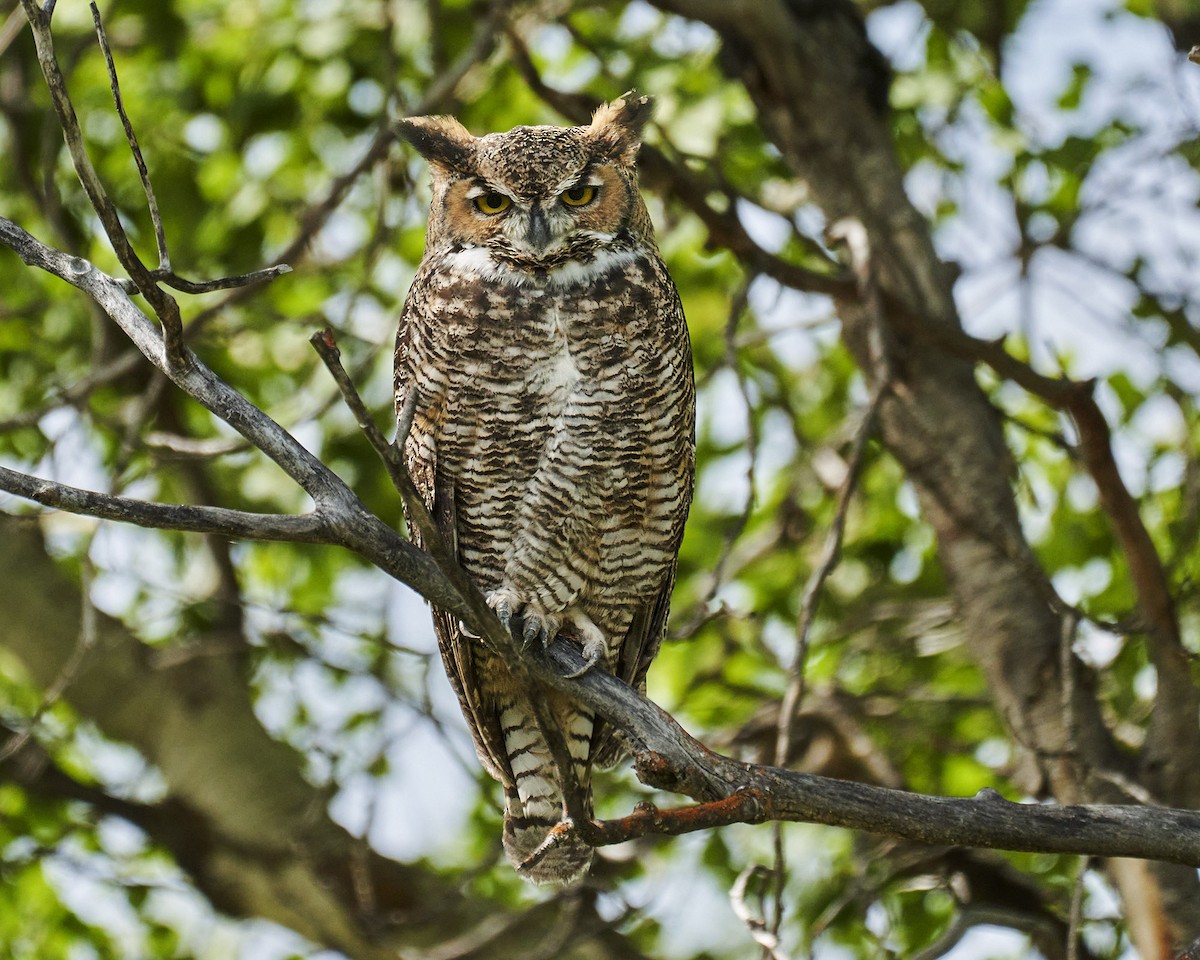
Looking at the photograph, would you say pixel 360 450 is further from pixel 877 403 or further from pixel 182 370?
pixel 182 370

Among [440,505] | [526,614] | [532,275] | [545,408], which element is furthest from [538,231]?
[526,614]

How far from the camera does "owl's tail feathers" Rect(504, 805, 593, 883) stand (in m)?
2.91

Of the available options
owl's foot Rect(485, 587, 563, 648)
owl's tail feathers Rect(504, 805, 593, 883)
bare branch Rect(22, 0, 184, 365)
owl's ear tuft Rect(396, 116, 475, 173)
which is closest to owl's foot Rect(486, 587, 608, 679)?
owl's foot Rect(485, 587, 563, 648)

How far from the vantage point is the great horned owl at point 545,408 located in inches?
109

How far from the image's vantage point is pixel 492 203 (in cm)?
302

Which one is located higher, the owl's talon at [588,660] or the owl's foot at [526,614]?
the owl's foot at [526,614]

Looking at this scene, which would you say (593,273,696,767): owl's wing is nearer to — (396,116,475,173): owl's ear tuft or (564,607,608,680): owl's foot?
(564,607,608,680): owl's foot

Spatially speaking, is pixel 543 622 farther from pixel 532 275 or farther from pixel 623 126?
pixel 623 126

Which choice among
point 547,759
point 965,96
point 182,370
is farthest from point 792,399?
point 182,370

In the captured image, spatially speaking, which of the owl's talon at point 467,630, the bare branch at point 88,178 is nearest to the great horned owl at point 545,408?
the owl's talon at point 467,630

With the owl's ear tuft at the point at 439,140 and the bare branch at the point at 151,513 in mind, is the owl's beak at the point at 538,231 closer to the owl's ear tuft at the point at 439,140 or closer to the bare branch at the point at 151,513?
the owl's ear tuft at the point at 439,140

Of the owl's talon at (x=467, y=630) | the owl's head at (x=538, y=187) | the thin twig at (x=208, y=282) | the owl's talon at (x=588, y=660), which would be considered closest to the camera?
the thin twig at (x=208, y=282)

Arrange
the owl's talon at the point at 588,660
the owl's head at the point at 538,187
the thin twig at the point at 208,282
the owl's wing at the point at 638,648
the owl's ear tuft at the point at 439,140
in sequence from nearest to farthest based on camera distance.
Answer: the thin twig at the point at 208,282, the owl's talon at the point at 588,660, the owl's head at the point at 538,187, the owl's ear tuft at the point at 439,140, the owl's wing at the point at 638,648

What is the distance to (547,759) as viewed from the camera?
3137mm
